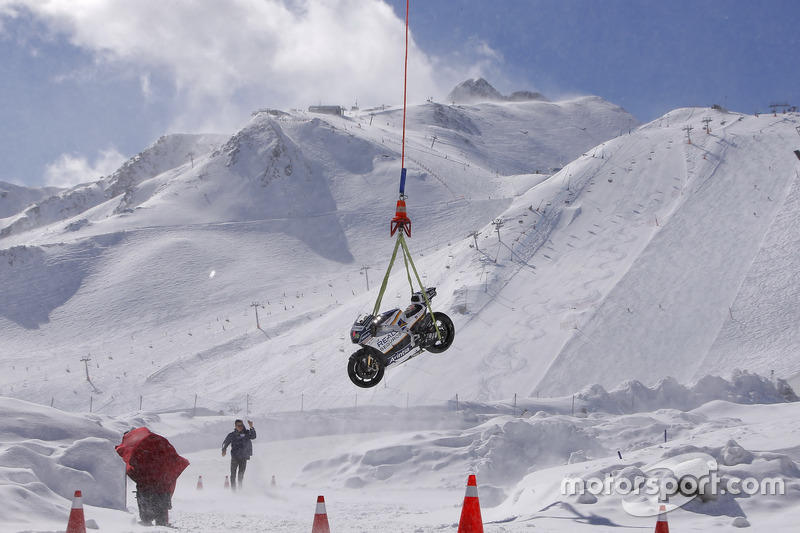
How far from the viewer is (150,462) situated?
34.0ft

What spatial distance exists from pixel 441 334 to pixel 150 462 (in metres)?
5.14

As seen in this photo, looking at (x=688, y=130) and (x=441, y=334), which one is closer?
(x=441, y=334)

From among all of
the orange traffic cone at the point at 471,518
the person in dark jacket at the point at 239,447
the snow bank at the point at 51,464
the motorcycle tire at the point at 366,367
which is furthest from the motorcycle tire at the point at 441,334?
the person in dark jacket at the point at 239,447

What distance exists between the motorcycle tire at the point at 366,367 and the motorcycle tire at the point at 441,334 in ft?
3.92

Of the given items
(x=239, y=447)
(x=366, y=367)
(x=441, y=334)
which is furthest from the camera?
(x=239, y=447)

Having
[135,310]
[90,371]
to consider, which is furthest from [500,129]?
[90,371]

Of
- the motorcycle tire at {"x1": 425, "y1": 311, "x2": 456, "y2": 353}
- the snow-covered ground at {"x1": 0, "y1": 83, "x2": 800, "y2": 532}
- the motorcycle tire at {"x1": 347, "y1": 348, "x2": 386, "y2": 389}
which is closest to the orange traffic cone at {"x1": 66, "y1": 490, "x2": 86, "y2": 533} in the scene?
the snow-covered ground at {"x1": 0, "y1": 83, "x2": 800, "y2": 532}

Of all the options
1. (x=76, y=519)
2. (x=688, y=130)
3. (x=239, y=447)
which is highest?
(x=688, y=130)

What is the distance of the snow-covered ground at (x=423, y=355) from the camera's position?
13.7 meters

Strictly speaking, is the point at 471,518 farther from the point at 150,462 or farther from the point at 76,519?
the point at 150,462

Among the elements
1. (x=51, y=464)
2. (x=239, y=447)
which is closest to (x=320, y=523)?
(x=51, y=464)

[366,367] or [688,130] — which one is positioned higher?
[688,130]

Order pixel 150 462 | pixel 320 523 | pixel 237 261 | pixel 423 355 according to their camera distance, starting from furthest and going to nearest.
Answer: pixel 237 261, pixel 423 355, pixel 150 462, pixel 320 523

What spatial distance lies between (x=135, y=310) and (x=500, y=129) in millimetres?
128833
